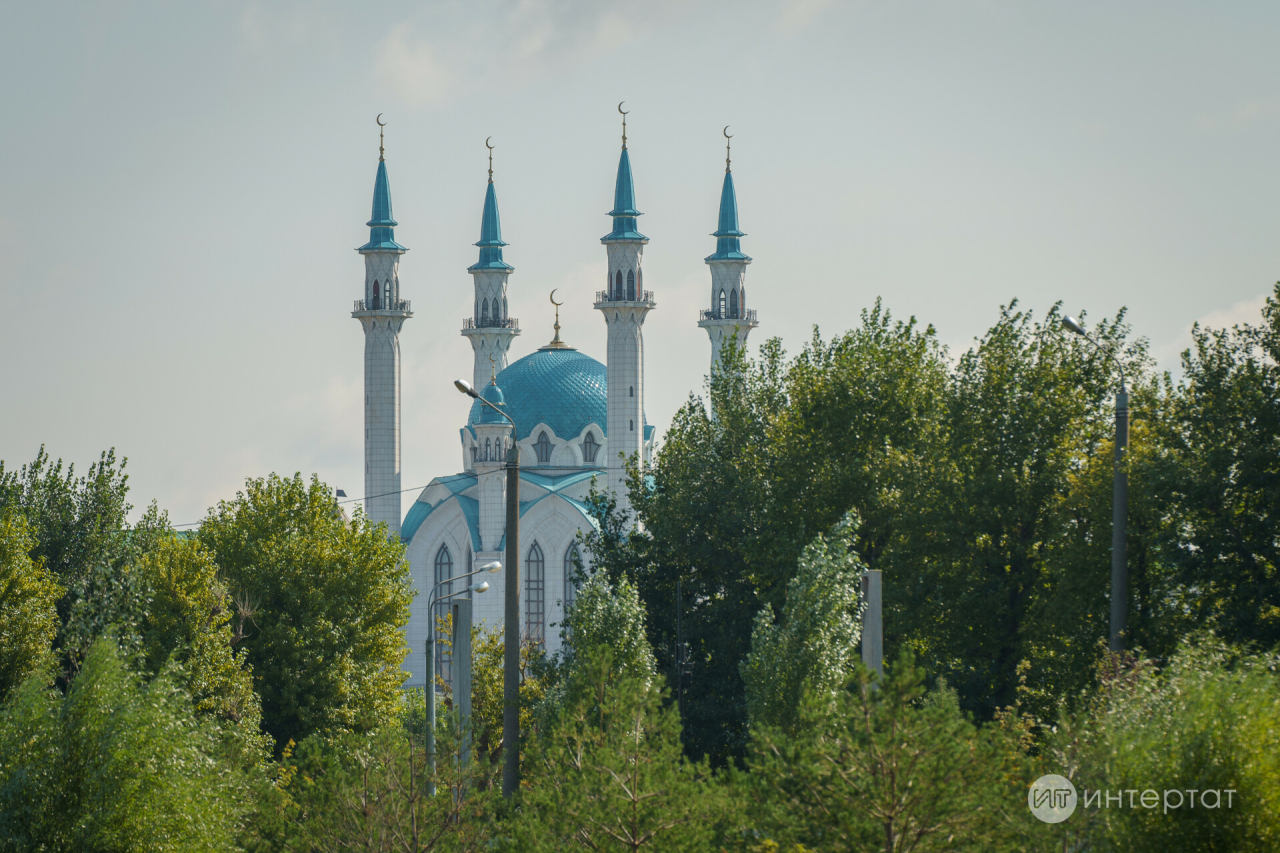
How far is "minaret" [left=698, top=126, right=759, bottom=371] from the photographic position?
62.5m

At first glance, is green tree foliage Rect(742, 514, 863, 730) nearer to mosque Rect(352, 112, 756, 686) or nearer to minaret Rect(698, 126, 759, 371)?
mosque Rect(352, 112, 756, 686)

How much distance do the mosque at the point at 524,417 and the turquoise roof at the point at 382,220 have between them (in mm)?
54

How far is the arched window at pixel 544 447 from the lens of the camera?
219ft

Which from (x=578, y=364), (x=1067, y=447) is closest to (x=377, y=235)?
(x=578, y=364)

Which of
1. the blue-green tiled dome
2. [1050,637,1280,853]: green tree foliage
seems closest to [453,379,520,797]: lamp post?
[1050,637,1280,853]: green tree foliage

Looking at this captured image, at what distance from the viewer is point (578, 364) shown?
68.5 meters

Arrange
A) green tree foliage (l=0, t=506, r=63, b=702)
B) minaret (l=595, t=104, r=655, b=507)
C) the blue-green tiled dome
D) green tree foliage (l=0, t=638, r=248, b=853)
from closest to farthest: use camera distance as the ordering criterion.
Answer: green tree foliage (l=0, t=638, r=248, b=853), green tree foliage (l=0, t=506, r=63, b=702), minaret (l=595, t=104, r=655, b=507), the blue-green tiled dome

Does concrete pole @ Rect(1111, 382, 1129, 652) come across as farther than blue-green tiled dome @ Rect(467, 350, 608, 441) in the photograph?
No

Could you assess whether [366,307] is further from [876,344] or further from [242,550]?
[876,344]

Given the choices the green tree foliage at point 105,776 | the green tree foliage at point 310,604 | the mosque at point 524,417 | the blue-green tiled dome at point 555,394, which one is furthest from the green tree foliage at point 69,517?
the blue-green tiled dome at point 555,394

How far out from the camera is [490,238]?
67000 mm

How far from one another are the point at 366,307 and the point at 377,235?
120 inches

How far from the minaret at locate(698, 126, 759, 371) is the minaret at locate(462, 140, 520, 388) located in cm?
942

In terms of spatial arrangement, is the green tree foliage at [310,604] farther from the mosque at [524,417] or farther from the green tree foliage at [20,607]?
the mosque at [524,417]
